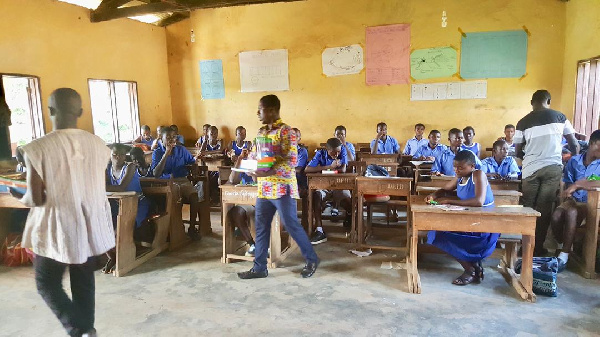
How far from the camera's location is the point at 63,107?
2039mm

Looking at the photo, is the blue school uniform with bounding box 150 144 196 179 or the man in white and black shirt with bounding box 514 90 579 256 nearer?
the man in white and black shirt with bounding box 514 90 579 256

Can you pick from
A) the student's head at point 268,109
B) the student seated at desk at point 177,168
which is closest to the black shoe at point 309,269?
the student's head at point 268,109

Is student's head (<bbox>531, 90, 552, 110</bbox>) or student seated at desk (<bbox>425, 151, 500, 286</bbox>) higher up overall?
student's head (<bbox>531, 90, 552, 110</bbox>)

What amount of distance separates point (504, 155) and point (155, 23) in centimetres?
757

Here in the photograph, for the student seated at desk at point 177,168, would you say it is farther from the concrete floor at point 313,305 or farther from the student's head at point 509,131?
the student's head at point 509,131

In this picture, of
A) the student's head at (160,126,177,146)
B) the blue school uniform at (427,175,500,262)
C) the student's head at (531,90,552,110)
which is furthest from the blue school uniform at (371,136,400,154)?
the blue school uniform at (427,175,500,262)

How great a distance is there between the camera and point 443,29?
7355mm

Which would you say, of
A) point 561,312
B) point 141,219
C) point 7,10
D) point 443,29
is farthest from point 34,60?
point 561,312

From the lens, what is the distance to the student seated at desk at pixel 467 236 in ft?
11.0

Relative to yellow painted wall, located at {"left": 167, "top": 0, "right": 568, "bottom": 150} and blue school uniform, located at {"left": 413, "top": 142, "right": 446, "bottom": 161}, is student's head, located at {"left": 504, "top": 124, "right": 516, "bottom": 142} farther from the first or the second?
blue school uniform, located at {"left": 413, "top": 142, "right": 446, "bottom": 161}

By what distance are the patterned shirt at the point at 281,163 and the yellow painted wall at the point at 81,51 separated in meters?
4.28

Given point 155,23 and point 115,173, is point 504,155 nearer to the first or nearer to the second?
point 115,173

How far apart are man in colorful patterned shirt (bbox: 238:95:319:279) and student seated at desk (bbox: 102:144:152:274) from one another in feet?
4.61

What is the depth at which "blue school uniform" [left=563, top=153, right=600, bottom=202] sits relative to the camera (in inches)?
159
